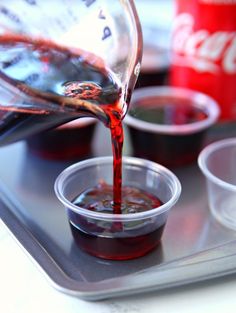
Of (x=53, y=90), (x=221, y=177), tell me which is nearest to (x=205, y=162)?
(x=221, y=177)

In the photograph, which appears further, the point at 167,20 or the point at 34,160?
the point at 167,20

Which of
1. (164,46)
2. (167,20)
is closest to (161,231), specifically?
(164,46)

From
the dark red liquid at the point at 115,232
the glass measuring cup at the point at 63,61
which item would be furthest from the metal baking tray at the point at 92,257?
the glass measuring cup at the point at 63,61

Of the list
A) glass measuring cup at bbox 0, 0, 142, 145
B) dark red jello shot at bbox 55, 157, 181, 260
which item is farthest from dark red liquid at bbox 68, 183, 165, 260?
glass measuring cup at bbox 0, 0, 142, 145

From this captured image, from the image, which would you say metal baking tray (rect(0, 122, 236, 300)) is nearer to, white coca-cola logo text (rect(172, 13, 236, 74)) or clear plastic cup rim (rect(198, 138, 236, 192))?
clear plastic cup rim (rect(198, 138, 236, 192))

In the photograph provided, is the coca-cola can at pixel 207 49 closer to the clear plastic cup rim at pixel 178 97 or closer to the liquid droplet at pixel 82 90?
the clear plastic cup rim at pixel 178 97

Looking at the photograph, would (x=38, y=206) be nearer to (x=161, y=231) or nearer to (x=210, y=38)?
(x=161, y=231)
